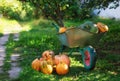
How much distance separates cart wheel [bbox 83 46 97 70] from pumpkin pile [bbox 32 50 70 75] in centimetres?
37

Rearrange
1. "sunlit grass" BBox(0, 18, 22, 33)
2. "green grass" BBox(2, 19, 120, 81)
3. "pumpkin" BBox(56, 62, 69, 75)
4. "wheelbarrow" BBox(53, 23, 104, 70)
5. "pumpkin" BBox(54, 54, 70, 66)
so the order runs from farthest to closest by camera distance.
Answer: "sunlit grass" BBox(0, 18, 22, 33) < "pumpkin" BBox(54, 54, 70, 66) < "wheelbarrow" BBox(53, 23, 104, 70) < "pumpkin" BBox(56, 62, 69, 75) < "green grass" BBox(2, 19, 120, 81)

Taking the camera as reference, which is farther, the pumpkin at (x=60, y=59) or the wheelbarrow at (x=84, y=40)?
the pumpkin at (x=60, y=59)

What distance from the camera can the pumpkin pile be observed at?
683cm

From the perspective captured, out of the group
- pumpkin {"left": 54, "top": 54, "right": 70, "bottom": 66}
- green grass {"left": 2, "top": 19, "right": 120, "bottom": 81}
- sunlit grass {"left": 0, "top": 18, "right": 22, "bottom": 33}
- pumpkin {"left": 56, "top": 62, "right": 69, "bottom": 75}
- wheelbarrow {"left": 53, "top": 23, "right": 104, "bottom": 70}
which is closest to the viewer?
green grass {"left": 2, "top": 19, "right": 120, "bottom": 81}

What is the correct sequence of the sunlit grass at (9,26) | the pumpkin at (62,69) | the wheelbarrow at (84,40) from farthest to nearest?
1. the sunlit grass at (9,26)
2. the wheelbarrow at (84,40)
3. the pumpkin at (62,69)

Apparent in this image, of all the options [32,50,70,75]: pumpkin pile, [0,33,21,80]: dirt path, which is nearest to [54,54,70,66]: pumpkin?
[32,50,70,75]: pumpkin pile

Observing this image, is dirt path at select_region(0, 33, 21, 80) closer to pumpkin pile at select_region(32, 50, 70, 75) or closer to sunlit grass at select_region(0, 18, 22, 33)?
pumpkin pile at select_region(32, 50, 70, 75)

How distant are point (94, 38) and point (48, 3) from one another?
2.07m

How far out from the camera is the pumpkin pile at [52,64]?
6832 mm

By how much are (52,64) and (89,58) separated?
0.72 meters

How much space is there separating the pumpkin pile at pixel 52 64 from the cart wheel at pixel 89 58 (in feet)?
1.21

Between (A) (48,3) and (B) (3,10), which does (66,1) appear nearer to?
(A) (48,3)

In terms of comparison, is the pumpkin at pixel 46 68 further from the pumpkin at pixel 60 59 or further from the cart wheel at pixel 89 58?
the cart wheel at pixel 89 58

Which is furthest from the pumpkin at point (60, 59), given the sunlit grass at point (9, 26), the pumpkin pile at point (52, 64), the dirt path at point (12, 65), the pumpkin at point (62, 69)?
the sunlit grass at point (9, 26)
